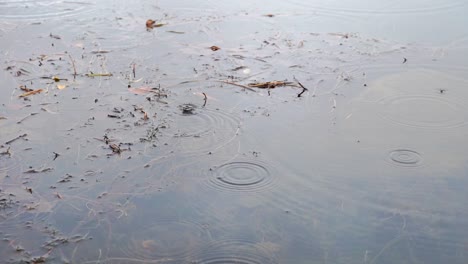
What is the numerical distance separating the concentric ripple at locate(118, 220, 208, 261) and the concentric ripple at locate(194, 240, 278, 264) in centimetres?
5

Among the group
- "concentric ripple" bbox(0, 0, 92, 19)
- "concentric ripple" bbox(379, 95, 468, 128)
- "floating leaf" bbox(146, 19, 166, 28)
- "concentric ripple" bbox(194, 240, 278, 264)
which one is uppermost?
"concentric ripple" bbox(0, 0, 92, 19)

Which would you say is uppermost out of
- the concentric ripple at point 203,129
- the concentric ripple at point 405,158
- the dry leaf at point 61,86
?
the dry leaf at point 61,86

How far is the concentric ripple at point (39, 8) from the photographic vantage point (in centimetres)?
421

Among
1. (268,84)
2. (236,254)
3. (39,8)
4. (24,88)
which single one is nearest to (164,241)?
(236,254)

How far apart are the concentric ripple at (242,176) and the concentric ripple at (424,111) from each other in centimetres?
87

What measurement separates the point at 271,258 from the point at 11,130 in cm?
155

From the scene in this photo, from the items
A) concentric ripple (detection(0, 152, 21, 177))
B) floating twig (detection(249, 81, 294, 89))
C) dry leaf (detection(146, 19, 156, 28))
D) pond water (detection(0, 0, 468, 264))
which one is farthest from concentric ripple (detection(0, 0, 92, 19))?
concentric ripple (detection(0, 152, 21, 177))

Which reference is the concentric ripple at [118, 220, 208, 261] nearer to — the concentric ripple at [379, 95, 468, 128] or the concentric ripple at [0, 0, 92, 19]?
the concentric ripple at [379, 95, 468, 128]

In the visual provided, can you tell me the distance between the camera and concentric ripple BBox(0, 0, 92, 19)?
166 inches

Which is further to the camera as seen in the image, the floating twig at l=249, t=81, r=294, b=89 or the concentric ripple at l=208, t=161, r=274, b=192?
the floating twig at l=249, t=81, r=294, b=89

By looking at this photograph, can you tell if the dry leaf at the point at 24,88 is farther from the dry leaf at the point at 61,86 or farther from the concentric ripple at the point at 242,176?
the concentric ripple at the point at 242,176

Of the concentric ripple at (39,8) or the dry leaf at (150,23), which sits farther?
the concentric ripple at (39,8)

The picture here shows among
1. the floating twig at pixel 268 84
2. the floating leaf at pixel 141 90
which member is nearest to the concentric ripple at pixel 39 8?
the floating leaf at pixel 141 90

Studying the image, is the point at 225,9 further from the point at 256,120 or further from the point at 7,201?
the point at 7,201
